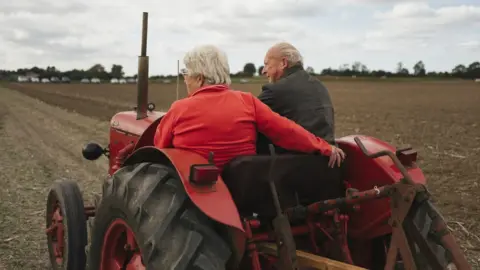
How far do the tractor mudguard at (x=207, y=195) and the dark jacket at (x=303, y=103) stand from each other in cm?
79

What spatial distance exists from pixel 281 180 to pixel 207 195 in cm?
58

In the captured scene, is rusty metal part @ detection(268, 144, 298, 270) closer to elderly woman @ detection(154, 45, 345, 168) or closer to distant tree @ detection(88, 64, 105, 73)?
elderly woman @ detection(154, 45, 345, 168)

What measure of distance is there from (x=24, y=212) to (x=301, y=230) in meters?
3.80

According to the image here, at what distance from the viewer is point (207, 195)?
8.11 ft

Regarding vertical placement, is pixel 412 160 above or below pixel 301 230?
above

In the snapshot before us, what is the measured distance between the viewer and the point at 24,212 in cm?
588

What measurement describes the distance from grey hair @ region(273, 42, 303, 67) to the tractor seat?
72 cm

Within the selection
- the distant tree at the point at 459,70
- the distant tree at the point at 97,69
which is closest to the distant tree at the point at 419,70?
the distant tree at the point at 459,70

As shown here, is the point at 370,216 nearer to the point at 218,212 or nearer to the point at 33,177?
the point at 218,212

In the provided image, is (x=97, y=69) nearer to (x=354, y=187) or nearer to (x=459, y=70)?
(x=459, y=70)

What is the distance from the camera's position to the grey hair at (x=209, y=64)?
2924 mm

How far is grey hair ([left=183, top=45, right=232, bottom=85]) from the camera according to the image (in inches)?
115

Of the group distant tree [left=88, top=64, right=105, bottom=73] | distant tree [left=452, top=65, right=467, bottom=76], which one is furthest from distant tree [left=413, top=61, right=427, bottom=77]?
distant tree [left=88, top=64, right=105, bottom=73]

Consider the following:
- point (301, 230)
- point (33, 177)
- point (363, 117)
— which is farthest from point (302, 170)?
point (363, 117)
